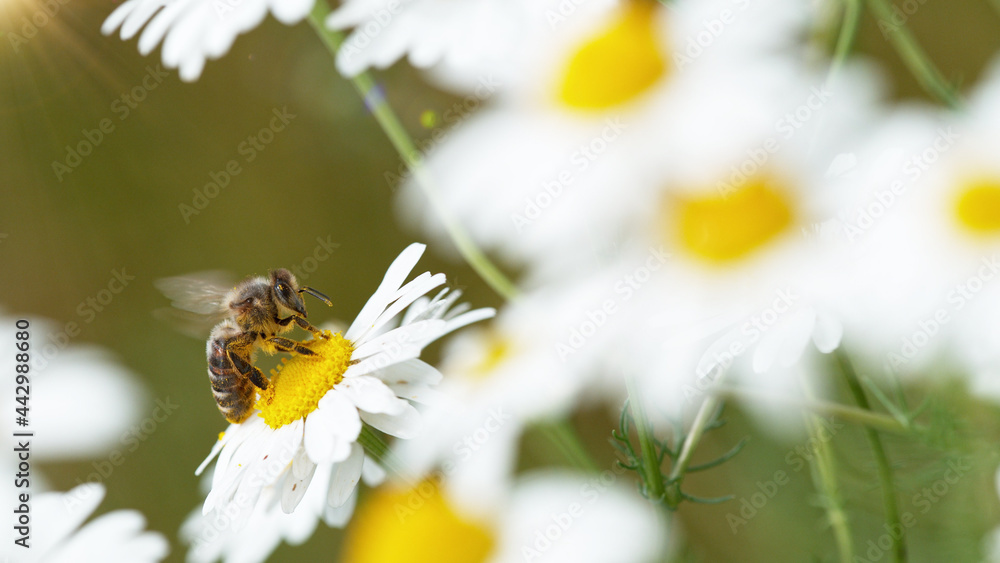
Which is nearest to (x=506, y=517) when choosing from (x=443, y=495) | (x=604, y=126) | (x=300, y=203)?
(x=443, y=495)

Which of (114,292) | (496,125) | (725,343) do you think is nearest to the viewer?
(725,343)

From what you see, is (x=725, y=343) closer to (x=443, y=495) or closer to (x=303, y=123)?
(x=443, y=495)

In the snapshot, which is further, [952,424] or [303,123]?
[303,123]

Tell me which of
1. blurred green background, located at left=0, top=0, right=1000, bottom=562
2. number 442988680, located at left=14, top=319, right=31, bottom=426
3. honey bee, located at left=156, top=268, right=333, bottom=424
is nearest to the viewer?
honey bee, located at left=156, top=268, right=333, bottom=424

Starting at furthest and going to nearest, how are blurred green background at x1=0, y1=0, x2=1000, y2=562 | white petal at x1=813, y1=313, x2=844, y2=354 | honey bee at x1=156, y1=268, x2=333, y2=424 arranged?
blurred green background at x1=0, y1=0, x2=1000, y2=562 → honey bee at x1=156, y1=268, x2=333, y2=424 → white petal at x1=813, y1=313, x2=844, y2=354

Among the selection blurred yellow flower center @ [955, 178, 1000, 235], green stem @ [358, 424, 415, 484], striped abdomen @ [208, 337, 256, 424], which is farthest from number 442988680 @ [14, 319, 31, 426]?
blurred yellow flower center @ [955, 178, 1000, 235]

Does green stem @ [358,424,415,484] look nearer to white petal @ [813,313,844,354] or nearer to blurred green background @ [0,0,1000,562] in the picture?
white petal @ [813,313,844,354]

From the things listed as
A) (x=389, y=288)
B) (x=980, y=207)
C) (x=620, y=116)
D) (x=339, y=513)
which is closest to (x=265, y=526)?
(x=339, y=513)
